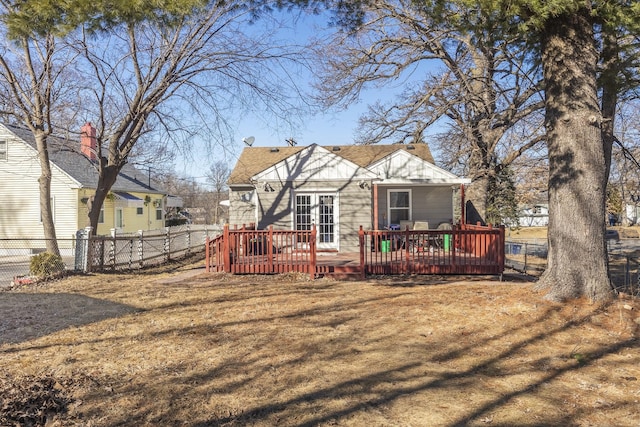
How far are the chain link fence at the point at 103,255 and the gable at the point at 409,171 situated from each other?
7453 millimetres

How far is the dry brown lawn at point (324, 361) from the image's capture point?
341cm

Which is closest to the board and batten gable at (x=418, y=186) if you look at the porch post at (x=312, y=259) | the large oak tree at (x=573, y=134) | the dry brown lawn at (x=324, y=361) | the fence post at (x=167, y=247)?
the porch post at (x=312, y=259)

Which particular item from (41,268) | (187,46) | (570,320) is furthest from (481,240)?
(41,268)

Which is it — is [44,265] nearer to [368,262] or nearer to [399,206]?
[368,262]

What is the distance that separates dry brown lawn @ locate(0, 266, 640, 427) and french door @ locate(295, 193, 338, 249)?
5505mm

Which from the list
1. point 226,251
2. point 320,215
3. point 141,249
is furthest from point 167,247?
point 226,251

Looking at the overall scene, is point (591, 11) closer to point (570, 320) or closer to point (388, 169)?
point (570, 320)

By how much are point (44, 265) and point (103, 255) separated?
4.88 ft

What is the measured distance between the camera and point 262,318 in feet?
20.5

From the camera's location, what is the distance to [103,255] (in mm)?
11773

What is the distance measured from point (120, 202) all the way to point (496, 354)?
22083 millimetres

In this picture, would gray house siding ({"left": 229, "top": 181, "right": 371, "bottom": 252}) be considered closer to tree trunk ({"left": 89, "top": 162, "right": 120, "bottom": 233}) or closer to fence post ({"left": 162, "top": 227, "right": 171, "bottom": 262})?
fence post ({"left": 162, "top": 227, "right": 171, "bottom": 262})

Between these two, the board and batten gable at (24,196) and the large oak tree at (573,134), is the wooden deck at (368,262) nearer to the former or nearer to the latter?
the large oak tree at (573,134)

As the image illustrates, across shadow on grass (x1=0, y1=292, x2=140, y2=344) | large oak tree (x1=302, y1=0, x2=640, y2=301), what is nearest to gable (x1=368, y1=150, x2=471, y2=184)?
large oak tree (x1=302, y1=0, x2=640, y2=301)
